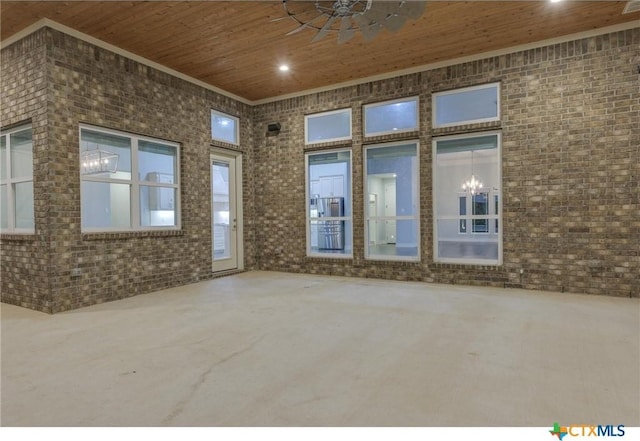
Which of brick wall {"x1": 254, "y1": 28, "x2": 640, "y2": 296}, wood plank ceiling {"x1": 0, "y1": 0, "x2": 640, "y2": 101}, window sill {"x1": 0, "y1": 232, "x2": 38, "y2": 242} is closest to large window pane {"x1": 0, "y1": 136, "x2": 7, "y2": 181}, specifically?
window sill {"x1": 0, "y1": 232, "x2": 38, "y2": 242}

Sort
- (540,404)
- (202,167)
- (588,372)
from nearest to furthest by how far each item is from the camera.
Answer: (540,404)
(588,372)
(202,167)

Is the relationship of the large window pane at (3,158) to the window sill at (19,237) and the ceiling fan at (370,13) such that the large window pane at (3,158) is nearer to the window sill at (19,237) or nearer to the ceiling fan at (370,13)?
the window sill at (19,237)

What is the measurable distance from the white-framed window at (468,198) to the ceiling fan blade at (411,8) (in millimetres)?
2588

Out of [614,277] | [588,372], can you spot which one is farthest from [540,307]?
[588,372]

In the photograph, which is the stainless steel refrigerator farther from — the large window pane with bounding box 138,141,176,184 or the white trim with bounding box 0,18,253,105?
the white trim with bounding box 0,18,253,105

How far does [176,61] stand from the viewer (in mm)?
5340

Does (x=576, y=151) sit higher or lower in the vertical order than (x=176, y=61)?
lower

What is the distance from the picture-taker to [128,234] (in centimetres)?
501

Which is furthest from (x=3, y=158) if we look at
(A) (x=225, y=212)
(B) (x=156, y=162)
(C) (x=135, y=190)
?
(A) (x=225, y=212)

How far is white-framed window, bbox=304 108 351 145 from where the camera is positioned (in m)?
6.55

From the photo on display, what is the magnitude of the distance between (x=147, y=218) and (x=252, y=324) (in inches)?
111

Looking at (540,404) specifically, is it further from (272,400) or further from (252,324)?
(252,324)

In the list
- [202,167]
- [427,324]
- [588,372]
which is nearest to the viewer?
[588,372]

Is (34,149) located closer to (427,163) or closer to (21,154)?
(21,154)
